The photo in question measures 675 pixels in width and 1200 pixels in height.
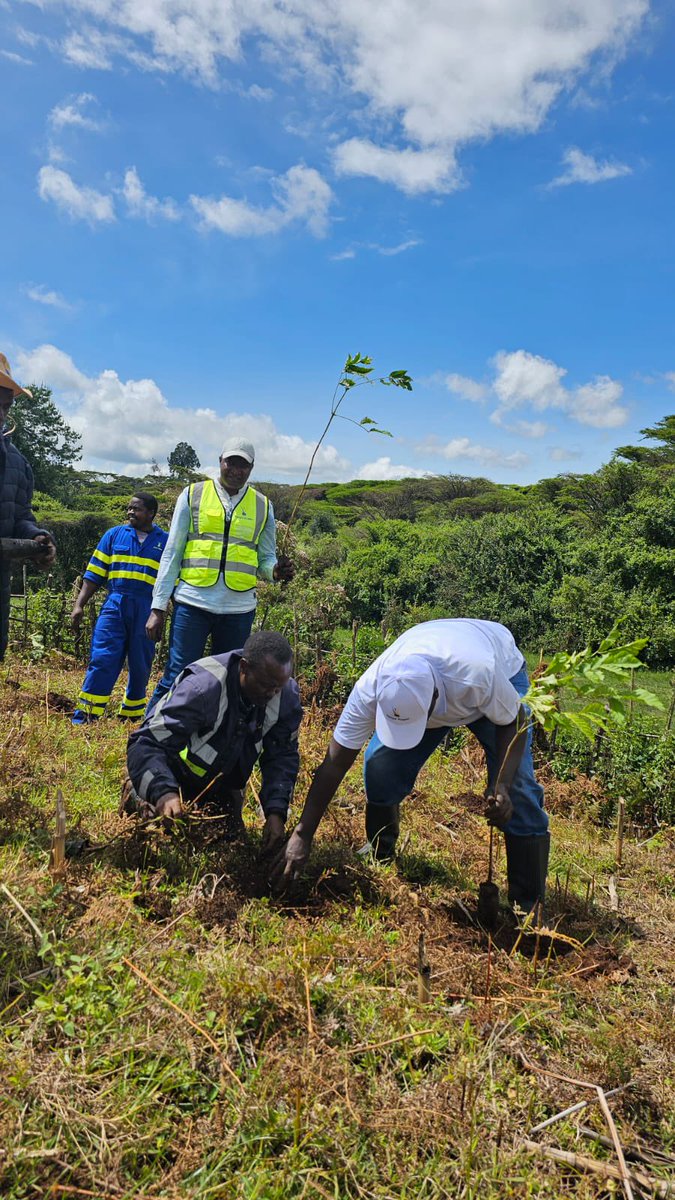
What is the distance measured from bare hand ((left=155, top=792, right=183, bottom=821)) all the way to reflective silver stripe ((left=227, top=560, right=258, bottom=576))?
1.68 meters

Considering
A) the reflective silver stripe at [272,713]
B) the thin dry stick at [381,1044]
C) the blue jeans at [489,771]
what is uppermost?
the reflective silver stripe at [272,713]

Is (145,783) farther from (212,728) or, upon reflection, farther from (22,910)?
(22,910)

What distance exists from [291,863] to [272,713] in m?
0.65

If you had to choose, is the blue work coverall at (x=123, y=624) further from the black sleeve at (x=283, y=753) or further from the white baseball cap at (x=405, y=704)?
the white baseball cap at (x=405, y=704)

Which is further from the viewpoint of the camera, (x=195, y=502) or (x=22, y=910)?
(x=195, y=502)

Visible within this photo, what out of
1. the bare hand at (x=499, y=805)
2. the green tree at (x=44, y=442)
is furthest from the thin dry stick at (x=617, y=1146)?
the green tree at (x=44, y=442)

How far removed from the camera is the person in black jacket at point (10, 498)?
355cm

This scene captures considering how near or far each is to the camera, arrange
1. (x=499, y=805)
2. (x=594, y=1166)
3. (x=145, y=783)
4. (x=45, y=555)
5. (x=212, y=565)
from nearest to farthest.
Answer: (x=594, y=1166) → (x=499, y=805) → (x=145, y=783) → (x=45, y=555) → (x=212, y=565)

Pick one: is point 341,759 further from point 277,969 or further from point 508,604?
point 508,604

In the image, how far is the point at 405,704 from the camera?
8.02 ft

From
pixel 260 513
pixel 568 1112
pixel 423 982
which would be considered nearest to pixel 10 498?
pixel 260 513

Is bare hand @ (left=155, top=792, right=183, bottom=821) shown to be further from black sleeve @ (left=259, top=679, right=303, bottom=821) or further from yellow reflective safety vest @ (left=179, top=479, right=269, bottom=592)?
yellow reflective safety vest @ (left=179, top=479, right=269, bottom=592)

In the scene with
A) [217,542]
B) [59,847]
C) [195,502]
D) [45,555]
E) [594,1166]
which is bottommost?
[594,1166]

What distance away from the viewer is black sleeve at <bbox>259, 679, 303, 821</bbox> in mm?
3055
